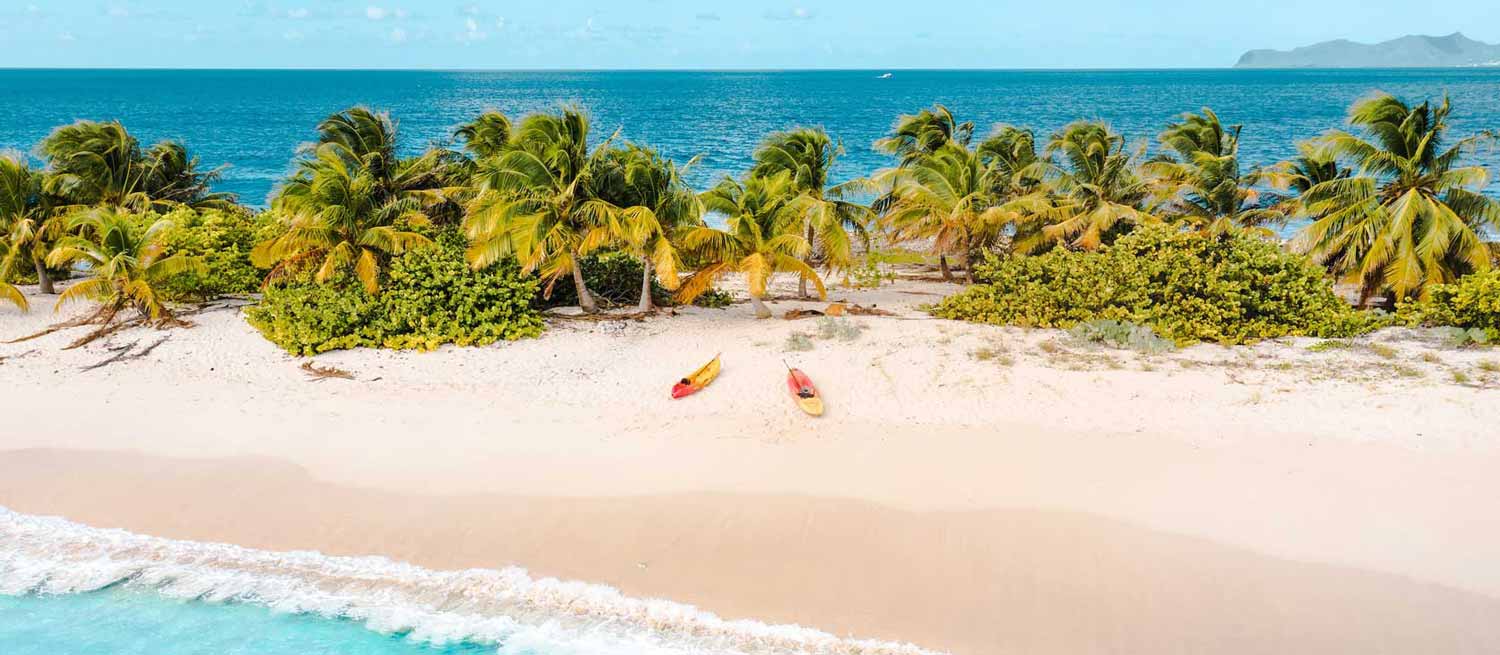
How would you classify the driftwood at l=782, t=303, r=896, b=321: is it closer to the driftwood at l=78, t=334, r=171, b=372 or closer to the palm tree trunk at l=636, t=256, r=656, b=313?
the palm tree trunk at l=636, t=256, r=656, b=313

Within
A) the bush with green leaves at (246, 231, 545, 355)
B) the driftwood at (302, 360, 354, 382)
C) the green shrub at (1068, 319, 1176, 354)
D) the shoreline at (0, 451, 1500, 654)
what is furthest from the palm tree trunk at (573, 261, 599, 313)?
the green shrub at (1068, 319, 1176, 354)

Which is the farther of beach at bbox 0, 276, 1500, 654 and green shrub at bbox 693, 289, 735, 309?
green shrub at bbox 693, 289, 735, 309

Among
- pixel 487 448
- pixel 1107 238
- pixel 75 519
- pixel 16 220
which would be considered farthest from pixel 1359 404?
pixel 16 220

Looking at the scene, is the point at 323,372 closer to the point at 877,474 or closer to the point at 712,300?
the point at 712,300

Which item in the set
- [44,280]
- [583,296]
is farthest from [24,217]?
[583,296]

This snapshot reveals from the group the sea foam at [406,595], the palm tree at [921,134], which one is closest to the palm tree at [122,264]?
the sea foam at [406,595]

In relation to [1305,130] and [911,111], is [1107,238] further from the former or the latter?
[911,111]
